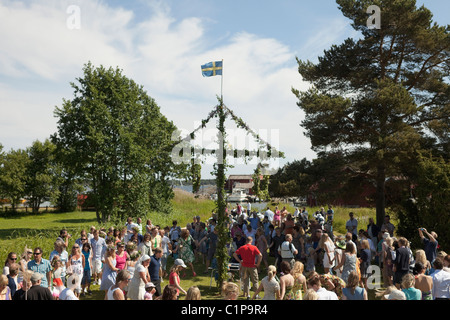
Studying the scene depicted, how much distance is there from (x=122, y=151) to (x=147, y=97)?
15627 millimetres

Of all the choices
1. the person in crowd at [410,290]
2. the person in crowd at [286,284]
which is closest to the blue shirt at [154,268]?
the person in crowd at [286,284]

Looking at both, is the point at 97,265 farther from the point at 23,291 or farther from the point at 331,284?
the point at 331,284

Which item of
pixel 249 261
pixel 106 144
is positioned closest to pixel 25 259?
pixel 249 261

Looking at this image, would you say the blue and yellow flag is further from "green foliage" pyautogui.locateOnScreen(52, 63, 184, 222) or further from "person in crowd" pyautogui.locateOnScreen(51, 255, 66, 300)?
"green foliage" pyautogui.locateOnScreen(52, 63, 184, 222)

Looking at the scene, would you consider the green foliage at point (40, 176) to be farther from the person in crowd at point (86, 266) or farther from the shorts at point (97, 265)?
the person in crowd at point (86, 266)

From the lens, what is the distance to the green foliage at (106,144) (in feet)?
90.7

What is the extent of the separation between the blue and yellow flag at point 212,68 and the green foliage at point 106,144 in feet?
53.0

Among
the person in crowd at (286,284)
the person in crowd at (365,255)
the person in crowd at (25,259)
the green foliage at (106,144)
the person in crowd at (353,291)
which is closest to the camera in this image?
the person in crowd at (353,291)

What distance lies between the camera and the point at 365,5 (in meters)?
19.5

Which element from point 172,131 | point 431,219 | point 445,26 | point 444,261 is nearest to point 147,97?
point 172,131

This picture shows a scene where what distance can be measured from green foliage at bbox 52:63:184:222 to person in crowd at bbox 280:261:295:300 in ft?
67.1

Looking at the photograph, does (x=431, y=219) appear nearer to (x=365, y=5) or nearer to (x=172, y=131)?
(x=365, y=5)

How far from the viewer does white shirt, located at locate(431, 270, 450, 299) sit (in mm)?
6719

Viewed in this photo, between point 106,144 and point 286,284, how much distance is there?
24.1 m
